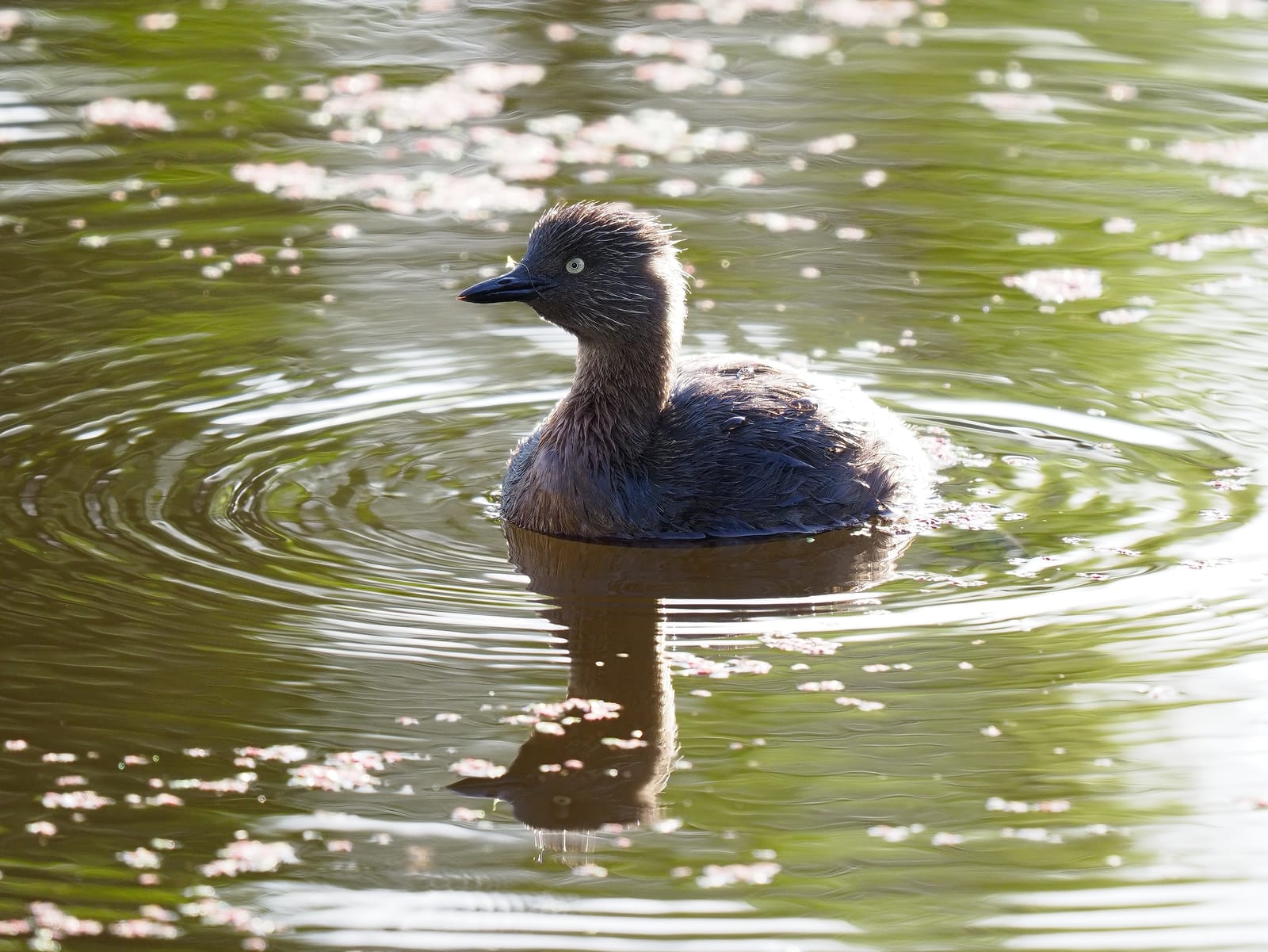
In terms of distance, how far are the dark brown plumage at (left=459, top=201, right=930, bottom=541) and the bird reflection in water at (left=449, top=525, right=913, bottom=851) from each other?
0.44ft

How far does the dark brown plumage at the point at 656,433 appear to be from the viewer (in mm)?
7910

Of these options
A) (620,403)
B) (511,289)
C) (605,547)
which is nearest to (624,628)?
(605,547)

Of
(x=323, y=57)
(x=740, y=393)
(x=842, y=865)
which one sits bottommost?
(x=842, y=865)

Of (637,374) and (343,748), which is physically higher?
(637,374)

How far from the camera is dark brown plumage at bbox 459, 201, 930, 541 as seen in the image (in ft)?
26.0

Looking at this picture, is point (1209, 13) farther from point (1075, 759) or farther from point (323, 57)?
point (1075, 759)

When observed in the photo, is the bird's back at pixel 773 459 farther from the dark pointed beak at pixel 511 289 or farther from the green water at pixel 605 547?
the dark pointed beak at pixel 511 289

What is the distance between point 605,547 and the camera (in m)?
7.84

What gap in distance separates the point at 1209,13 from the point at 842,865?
1169 centimetres

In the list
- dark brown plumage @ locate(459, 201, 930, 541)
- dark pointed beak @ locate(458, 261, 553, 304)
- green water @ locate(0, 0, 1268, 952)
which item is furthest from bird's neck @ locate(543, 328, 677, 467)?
green water @ locate(0, 0, 1268, 952)

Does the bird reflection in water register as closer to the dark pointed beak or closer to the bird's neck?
the bird's neck

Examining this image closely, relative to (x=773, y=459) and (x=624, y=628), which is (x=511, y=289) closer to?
(x=773, y=459)

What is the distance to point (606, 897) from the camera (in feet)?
16.8

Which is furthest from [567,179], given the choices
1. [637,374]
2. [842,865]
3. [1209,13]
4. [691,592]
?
[842,865]
